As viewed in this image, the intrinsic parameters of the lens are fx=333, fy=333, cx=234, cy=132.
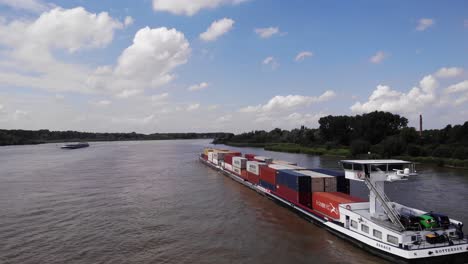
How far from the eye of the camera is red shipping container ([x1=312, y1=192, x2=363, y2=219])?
26.2 metres

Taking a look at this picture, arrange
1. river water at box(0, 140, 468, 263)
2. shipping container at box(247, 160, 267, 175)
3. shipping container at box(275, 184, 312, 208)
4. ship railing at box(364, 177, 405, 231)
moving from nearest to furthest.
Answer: ship railing at box(364, 177, 405, 231)
river water at box(0, 140, 468, 263)
shipping container at box(275, 184, 312, 208)
shipping container at box(247, 160, 267, 175)

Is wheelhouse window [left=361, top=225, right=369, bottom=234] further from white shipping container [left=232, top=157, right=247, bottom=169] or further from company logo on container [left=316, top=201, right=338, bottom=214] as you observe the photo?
A: white shipping container [left=232, top=157, right=247, bottom=169]

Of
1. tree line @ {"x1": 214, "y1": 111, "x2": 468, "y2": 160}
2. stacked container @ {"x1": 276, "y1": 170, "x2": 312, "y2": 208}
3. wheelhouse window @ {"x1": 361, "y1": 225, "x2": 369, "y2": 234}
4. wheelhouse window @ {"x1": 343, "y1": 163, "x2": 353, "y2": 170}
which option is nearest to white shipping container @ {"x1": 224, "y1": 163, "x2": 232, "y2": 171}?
stacked container @ {"x1": 276, "y1": 170, "x2": 312, "y2": 208}

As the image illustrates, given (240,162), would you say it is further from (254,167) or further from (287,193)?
(287,193)

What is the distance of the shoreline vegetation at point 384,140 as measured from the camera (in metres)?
74.5

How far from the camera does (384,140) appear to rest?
94500mm

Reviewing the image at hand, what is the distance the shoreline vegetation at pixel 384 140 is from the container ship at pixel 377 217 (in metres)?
34.5

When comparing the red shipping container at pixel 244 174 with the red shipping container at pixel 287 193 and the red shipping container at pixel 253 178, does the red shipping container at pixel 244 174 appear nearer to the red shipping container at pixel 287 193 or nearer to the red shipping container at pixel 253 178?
the red shipping container at pixel 253 178

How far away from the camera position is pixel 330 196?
2806 cm

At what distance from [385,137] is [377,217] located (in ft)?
314

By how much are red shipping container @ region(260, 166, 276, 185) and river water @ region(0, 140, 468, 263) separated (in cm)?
254

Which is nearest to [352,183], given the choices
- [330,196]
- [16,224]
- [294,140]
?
[330,196]

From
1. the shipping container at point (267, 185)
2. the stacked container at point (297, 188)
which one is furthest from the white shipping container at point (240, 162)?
the stacked container at point (297, 188)

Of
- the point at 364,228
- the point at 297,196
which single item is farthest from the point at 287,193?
the point at 364,228
